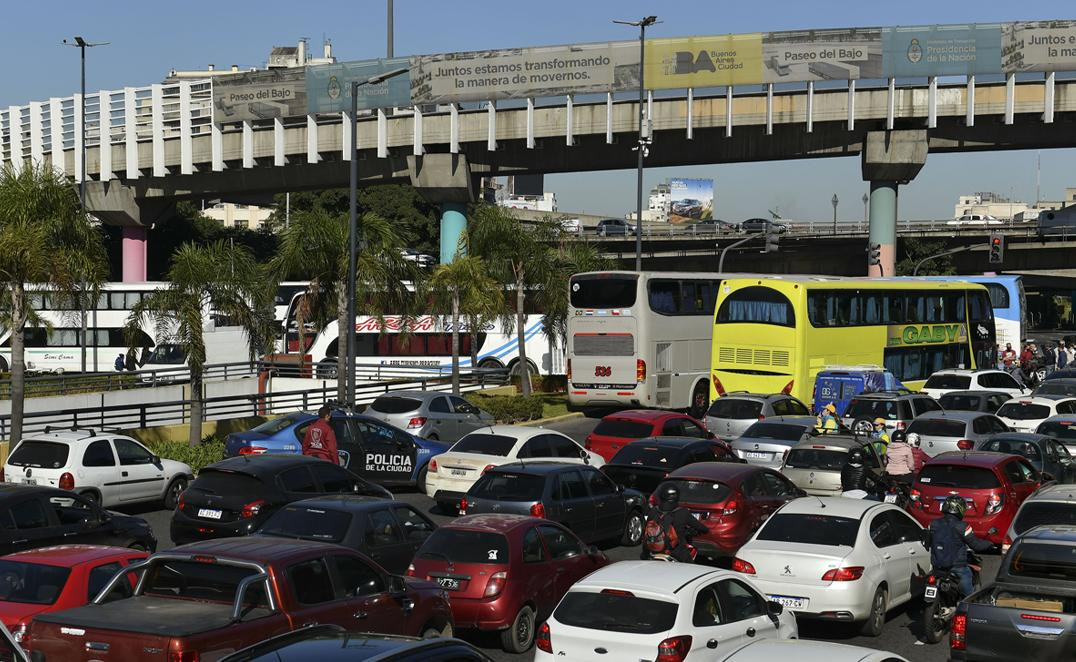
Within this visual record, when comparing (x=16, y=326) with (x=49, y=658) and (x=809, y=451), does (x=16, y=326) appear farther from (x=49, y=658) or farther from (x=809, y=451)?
(x=49, y=658)

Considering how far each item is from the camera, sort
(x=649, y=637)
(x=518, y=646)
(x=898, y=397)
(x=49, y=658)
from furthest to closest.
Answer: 1. (x=898, y=397)
2. (x=518, y=646)
3. (x=649, y=637)
4. (x=49, y=658)

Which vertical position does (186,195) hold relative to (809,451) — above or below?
above

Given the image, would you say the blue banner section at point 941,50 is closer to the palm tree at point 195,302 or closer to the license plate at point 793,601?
the palm tree at point 195,302

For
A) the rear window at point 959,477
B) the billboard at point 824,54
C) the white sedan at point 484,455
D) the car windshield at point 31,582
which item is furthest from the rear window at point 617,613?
the billboard at point 824,54

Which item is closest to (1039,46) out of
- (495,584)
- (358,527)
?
(358,527)

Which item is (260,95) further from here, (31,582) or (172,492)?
(31,582)

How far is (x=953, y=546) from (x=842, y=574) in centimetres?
119

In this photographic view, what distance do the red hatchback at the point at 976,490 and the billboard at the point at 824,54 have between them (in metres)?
36.1

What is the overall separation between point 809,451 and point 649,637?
40.5ft

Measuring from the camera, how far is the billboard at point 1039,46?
5072cm

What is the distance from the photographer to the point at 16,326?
24.2m

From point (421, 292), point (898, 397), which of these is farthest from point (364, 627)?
Result: point (421, 292)

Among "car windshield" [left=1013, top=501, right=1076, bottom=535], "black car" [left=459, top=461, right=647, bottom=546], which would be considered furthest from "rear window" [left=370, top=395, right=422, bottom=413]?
"car windshield" [left=1013, top=501, right=1076, bottom=535]

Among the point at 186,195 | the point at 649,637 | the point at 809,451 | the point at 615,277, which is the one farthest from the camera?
the point at 186,195
